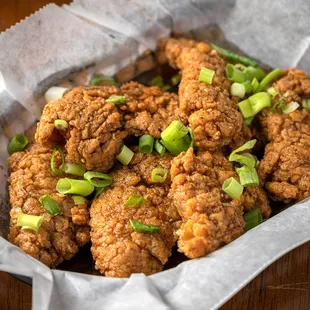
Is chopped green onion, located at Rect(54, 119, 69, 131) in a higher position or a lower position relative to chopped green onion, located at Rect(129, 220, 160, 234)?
higher

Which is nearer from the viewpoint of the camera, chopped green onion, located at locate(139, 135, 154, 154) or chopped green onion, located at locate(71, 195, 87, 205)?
chopped green onion, located at locate(71, 195, 87, 205)

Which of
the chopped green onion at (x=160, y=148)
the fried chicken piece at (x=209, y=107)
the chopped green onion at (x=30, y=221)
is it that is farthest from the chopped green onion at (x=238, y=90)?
the chopped green onion at (x=30, y=221)

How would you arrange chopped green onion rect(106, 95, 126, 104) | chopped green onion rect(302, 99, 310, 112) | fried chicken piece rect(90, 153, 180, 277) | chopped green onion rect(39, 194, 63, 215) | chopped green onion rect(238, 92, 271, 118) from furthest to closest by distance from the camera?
chopped green onion rect(302, 99, 310, 112)
chopped green onion rect(238, 92, 271, 118)
chopped green onion rect(106, 95, 126, 104)
chopped green onion rect(39, 194, 63, 215)
fried chicken piece rect(90, 153, 180, 277)

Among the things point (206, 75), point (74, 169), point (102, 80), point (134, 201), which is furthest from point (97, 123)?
point (102, 80)

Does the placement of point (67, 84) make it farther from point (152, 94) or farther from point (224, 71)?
point (224, 71)

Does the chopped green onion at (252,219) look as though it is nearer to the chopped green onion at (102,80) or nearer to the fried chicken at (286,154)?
the fried chicken at (286,154)

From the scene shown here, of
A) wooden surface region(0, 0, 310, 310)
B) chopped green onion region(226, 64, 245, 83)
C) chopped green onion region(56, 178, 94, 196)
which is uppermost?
chopped green onion region(226, 64, 245, 83)

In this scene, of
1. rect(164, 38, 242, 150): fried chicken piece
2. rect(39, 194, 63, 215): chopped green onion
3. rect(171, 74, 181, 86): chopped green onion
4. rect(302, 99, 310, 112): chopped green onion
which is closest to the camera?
rect(39, 194, 63, 215): chopped green onion

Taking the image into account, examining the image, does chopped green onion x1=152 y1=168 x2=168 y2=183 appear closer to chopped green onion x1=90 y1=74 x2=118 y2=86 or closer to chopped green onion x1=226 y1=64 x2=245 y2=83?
chopped green onion x1=226 y1=64 x2=245 y2=83

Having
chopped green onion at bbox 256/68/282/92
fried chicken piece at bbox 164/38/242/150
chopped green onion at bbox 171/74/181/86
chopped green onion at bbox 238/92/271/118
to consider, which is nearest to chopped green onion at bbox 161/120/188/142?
fried chicken piece at bbox 164/38/242/150
